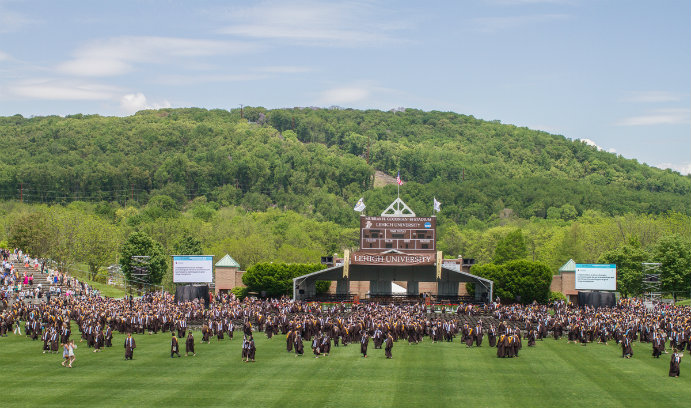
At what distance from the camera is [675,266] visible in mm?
75562

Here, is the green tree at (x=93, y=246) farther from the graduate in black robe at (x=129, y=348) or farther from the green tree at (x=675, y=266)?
the green tree at (x=675, y=266)

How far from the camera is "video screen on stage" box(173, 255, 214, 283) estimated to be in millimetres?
64938

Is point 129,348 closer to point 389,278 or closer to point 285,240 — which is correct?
point 389,278

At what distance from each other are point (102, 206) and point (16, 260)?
310ft

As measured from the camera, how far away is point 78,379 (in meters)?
30.5

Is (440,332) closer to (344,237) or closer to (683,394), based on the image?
(683,394)

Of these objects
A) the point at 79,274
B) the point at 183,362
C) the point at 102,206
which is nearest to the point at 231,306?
the point at 183,362

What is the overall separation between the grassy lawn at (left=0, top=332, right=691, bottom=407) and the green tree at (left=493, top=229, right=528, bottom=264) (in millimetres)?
67519

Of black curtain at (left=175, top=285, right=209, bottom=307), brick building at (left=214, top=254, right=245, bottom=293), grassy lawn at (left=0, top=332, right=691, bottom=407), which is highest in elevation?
brick building at (left=214, top=254, right=245, bottom=293)

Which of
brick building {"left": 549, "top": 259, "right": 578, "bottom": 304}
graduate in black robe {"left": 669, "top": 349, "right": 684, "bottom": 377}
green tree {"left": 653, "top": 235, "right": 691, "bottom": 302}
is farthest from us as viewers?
brick building {"left": 549, "top": 259, "right": 578, "bottom": 304}

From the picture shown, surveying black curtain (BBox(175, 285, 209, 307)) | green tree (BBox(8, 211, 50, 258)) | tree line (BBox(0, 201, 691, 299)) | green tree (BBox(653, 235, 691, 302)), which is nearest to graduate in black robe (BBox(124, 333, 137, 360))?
black curtain (BBox(175, 285, 209, 307))

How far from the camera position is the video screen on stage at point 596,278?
66.5 meters

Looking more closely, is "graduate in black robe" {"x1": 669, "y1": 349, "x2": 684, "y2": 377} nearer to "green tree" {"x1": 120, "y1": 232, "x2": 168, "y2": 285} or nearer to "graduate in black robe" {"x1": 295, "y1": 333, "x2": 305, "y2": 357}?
"graduate in black robe" {"x1": 295, "y1": 333, "x2": 305, "y2": 357}

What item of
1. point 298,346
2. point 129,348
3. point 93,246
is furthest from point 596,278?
point 93,246
